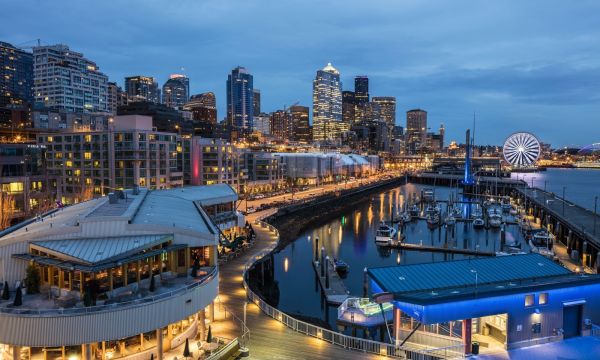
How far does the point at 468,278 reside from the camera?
84.6 ft

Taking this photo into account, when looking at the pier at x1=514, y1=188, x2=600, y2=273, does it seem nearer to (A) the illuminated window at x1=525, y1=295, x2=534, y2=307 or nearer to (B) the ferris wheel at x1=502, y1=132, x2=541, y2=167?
(B) the ferris wheel at x1=502, y1=132, x2=541, y2=167

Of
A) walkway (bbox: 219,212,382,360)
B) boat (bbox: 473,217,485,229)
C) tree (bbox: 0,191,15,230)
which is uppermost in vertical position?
tree (bbox: 0,191,15,230)

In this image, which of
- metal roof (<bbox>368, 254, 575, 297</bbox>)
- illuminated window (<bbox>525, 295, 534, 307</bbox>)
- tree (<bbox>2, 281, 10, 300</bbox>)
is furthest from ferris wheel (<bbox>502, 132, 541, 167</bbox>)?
tree (<bbox>2, 281, 10, 300</bbox>)

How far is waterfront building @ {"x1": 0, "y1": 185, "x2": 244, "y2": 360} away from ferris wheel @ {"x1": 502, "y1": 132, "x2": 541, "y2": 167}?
277ft

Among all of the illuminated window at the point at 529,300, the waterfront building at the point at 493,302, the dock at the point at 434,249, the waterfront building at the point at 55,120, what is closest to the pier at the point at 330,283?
the dock at the point at 434,249

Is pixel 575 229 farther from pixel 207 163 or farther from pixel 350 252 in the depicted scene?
pixel 207 163

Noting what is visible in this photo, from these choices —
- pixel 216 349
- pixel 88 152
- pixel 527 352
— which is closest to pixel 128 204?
pixel 216 349

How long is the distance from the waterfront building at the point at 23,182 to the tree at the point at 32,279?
47.9m

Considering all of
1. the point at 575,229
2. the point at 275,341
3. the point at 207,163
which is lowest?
the point at 275,341

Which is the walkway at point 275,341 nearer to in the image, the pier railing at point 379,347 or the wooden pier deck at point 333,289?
the pier railing at point 379,347

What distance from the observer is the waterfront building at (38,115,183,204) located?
90562 mm

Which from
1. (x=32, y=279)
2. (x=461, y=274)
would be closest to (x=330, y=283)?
(x=461, y=274)

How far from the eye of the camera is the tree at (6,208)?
6381 centimetres

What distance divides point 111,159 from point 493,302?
275 feet
